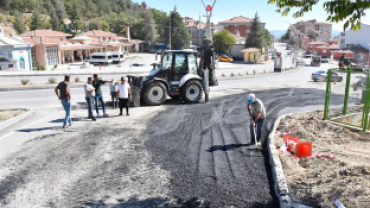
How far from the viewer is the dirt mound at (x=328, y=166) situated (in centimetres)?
582

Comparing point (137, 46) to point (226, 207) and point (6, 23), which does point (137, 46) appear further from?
point (226, 207)

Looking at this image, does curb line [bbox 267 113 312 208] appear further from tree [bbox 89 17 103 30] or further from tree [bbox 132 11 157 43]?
tree [bbox 89 17 103 30]

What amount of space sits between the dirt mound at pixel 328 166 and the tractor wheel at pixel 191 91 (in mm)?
4583

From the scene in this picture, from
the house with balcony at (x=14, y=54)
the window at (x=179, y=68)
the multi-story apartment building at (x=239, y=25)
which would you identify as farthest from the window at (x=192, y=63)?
the multi-story apartment building at (x=239, y=25)

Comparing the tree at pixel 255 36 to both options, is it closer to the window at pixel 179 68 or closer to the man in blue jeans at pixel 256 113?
the window at pixel 179 68

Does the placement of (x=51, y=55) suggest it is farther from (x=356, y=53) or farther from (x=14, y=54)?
(x=356, y=53)

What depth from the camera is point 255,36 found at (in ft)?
232

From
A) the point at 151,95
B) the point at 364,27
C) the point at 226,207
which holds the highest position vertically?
the point at 364,27

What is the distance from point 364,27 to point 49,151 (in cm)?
8502

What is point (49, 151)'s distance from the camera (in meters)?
8.30

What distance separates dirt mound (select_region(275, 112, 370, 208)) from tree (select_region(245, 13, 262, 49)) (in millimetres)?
61924

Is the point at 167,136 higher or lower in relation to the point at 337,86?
lower

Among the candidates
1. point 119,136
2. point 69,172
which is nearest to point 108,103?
point 119,136

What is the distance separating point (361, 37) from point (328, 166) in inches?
3323
